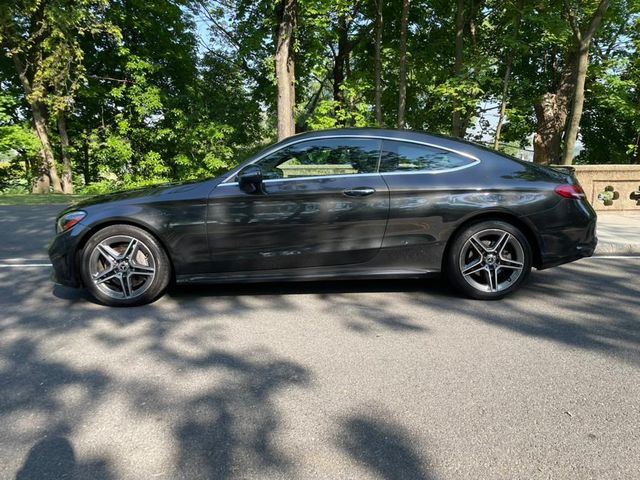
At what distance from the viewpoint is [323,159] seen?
421 cm

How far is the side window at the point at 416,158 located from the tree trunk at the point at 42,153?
64.1ft

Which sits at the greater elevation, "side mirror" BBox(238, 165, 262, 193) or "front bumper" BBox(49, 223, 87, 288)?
"side mirror" BBox(238, 165, 262, 193)

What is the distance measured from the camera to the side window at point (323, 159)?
4.17 m

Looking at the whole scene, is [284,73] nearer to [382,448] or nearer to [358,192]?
[358,192]

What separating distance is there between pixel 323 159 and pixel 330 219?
590mm

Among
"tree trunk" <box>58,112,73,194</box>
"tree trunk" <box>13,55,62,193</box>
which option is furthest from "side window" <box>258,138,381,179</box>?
"tree trunk" <box>58,112,73,194</box>

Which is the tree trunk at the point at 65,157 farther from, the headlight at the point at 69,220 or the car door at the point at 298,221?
the car door at the point at 298,221

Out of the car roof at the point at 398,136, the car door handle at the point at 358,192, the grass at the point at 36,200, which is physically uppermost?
the car roof at the point at 398,136

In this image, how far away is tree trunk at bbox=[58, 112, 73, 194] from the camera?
20.8m

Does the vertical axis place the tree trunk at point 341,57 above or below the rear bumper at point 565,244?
above

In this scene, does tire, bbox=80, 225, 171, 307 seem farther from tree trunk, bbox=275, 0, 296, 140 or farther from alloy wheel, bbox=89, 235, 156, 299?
tree trunk, bbox=275, 0, 296, 140

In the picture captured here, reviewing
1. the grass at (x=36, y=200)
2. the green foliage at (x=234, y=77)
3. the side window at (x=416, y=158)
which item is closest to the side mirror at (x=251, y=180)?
the side window at (x=416, y=158)

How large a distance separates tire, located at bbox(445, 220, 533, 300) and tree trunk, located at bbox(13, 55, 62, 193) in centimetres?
2021

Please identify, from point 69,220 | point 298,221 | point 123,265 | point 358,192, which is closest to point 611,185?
point 358,192
